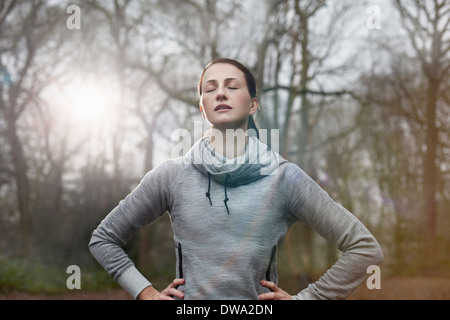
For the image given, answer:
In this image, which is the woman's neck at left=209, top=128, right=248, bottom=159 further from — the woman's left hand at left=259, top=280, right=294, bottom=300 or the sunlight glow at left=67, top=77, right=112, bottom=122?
the sunlight glow at left=67, top=77, right=112, bottom=122

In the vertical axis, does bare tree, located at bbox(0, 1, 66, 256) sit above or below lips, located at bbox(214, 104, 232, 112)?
above

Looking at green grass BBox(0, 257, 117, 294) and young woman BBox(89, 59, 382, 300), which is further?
green grass BBox(0, 257, 117, 294)

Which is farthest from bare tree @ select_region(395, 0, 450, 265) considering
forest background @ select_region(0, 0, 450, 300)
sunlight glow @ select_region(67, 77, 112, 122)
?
sunlight glow @ select_region(67, 77, 112, 122)

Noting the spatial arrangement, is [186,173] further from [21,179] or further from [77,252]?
[21,179]

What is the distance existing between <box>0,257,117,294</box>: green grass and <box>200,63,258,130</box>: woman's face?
6677mm

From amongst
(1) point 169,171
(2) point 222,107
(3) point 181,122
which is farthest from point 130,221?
(3) point 181,122

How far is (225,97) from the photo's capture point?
5.92ft

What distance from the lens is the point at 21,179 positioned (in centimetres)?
905

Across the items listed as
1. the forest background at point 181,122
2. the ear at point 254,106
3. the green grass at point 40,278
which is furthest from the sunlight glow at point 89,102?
the ear at point 254,106

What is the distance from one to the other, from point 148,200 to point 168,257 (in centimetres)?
661

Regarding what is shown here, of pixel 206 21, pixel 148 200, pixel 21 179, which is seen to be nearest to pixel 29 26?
pixel 21 179

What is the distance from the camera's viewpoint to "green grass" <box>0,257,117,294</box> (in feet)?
24.5

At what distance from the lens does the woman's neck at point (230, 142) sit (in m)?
1.82

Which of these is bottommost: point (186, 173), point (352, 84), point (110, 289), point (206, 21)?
point (110, 289)
